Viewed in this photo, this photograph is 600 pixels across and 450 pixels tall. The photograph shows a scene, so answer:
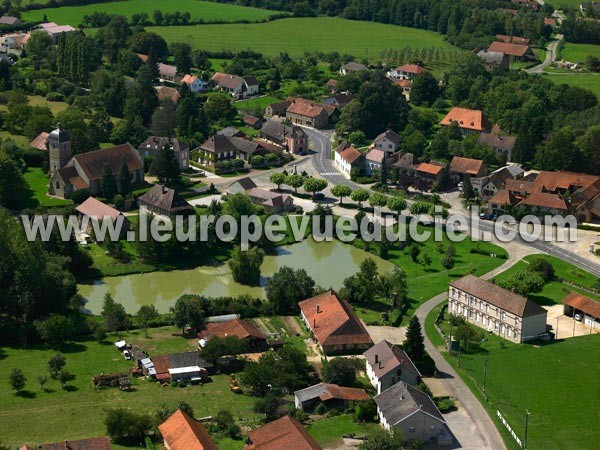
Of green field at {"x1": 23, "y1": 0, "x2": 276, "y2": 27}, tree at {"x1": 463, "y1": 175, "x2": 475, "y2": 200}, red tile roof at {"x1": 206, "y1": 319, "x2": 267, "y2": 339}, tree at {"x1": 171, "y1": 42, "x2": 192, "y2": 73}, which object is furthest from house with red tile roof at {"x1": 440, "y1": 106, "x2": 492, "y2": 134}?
green field at {"x1": 23, "y1": 0, "x2": 276, "y2": 27}

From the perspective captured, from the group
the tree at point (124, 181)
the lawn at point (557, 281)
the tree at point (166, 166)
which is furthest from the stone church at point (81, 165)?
the lawn at point (557, 281)

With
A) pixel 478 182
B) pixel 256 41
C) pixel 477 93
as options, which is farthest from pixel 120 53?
pixel 478 182

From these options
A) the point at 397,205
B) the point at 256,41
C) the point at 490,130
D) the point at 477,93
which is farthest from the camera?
the point at 256,41

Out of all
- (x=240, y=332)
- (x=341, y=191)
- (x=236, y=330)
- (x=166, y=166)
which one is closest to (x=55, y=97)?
(x=166, y=166)

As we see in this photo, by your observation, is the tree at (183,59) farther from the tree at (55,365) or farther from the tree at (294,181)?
the tree at (55,365)

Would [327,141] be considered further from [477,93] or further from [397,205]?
[397,205]

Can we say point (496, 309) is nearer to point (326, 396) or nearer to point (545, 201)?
point (326, 396)
